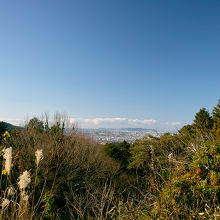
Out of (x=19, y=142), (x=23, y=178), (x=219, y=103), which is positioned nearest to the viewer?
(x=23, y=178)

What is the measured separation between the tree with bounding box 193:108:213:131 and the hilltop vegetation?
8 cm

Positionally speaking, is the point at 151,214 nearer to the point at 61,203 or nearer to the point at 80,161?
the point at 61,203

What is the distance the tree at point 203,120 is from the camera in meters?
16.6

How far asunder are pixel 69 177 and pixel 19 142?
3549mm

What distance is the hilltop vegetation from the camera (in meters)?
3.12

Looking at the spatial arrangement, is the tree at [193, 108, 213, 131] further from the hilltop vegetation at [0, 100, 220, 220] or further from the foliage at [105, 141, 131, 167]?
the foliage at [105, 141, 131, 167]

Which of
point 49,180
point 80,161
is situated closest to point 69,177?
point 49,180

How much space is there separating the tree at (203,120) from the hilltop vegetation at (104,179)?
8 cm

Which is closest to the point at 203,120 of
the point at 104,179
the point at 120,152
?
the point at 120,152

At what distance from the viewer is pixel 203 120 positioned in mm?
16984

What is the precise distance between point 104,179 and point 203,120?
1134cm

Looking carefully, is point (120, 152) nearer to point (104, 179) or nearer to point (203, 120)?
point (104, 179)

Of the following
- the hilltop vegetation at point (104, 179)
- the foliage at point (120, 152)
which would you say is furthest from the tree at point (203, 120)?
the foliage at point (120, 152)

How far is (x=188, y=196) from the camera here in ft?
12.4
